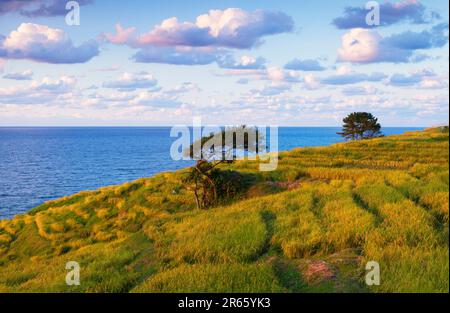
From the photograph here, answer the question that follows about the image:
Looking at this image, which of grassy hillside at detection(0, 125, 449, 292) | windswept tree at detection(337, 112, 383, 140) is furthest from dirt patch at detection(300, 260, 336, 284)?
windswept tree at detection(337, 112, 383, 140)

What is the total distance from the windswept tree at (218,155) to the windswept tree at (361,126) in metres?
67.1

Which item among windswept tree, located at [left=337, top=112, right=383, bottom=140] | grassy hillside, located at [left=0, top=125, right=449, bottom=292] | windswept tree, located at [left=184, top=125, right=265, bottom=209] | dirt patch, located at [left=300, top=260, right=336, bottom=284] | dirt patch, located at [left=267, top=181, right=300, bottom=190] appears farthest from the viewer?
windswept tree, located at [left=337, top=112, right=383, bottom=140]

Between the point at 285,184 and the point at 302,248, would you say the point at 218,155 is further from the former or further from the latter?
the point at 302,248

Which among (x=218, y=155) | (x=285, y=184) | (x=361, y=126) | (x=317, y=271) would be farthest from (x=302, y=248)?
(x=361, y=126)

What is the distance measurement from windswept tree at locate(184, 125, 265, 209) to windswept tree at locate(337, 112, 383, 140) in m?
67.1

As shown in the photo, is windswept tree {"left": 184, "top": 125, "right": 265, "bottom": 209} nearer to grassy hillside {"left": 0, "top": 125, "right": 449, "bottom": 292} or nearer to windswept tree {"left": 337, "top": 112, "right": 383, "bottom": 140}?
grassy hillside {"left": 0, "top": 125, "right": 449, "bottom": 292}

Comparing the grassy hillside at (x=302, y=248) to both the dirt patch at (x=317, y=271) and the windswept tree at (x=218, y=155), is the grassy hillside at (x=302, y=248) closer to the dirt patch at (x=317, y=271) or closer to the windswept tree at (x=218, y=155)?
the dirt patch at (x=317, y=271)

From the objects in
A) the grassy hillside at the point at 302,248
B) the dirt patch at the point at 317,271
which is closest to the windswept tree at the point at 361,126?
the grassy hillside at the point at 302,248

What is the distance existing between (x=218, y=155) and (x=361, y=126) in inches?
2754

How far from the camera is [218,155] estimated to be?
112 ft

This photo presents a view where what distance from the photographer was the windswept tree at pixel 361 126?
9362 centimetres

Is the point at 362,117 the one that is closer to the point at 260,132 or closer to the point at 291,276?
the point at 260,132

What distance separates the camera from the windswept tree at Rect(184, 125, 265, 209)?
3372cm
